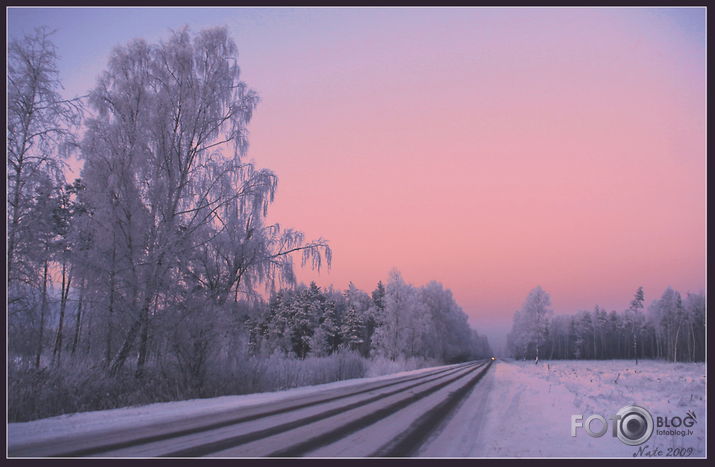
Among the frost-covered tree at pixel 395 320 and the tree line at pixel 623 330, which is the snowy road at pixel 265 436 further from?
the tree line at pixel 623 330

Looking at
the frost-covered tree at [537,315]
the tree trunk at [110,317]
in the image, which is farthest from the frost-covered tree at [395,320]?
the tree trunk at [110,317]

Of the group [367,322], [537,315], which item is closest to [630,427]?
[367,322]

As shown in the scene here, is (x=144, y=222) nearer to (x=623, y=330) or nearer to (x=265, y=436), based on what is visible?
(x=265, y=436)

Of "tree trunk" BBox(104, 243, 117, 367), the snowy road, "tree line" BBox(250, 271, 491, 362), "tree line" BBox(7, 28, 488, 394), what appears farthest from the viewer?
"tree line" BBox(250, 271, 491, 362)

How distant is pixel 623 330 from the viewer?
8619 cm

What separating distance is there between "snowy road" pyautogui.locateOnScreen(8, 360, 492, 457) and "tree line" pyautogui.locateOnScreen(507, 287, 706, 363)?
47.9m

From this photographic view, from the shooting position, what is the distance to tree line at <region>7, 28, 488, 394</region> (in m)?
8.98

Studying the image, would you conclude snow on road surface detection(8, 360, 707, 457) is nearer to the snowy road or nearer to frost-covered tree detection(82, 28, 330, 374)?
the snowy road

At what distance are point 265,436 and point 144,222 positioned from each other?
8.74m

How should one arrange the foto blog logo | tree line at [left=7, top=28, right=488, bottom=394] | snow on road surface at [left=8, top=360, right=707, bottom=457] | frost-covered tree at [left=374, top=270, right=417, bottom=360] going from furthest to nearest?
1. frost-covered tree at [left=374, top=270, right=417, bottom=360]
2. tree line at [left=7, top=28, right=488, bottom=394]
3. the foto blog logo
4. snow on road surface at [left=8, top=360, right=707, bottom=457]

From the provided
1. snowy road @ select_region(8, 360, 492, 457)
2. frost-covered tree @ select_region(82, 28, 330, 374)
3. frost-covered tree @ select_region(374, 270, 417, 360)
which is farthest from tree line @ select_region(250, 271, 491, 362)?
snowy road @ select_region(8, 360, 492, 457)

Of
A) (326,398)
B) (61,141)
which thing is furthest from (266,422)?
(61,141)

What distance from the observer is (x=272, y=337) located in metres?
50.4

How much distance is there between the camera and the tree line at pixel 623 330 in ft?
197
